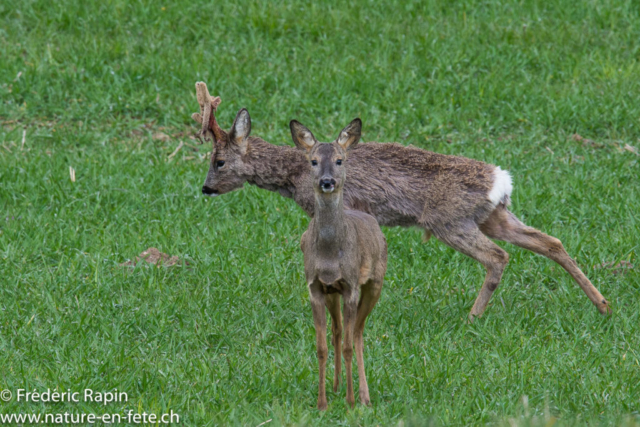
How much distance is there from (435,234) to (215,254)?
1.82 m

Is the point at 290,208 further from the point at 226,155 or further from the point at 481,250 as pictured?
the point at 481,250

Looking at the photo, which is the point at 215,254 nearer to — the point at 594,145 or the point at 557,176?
the point at 557,176

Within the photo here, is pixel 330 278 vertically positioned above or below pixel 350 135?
below

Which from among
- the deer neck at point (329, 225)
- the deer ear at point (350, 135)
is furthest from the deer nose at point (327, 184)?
the deer ear at point (350, 135)

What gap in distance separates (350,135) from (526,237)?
198 cm

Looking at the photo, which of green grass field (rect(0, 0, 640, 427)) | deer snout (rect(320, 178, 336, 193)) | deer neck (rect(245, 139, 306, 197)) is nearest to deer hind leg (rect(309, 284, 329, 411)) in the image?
green grass field (rect(0, 0, 640, 427))

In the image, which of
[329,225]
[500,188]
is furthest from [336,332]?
[500,188]

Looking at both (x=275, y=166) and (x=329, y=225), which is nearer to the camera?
Result: (x=329, y=225)

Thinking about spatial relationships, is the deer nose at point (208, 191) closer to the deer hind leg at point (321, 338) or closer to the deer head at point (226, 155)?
the deer head at point (226, 155)

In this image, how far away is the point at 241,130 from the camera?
6.94 metres

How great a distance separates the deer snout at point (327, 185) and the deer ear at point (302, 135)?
0.71m

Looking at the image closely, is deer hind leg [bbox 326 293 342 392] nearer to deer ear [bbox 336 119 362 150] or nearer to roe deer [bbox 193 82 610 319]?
deer ear [bbox 336 119 362 150]

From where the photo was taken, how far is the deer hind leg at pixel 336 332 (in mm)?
5035

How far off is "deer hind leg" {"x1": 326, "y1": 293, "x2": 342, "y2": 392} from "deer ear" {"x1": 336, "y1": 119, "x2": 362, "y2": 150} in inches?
38.0
